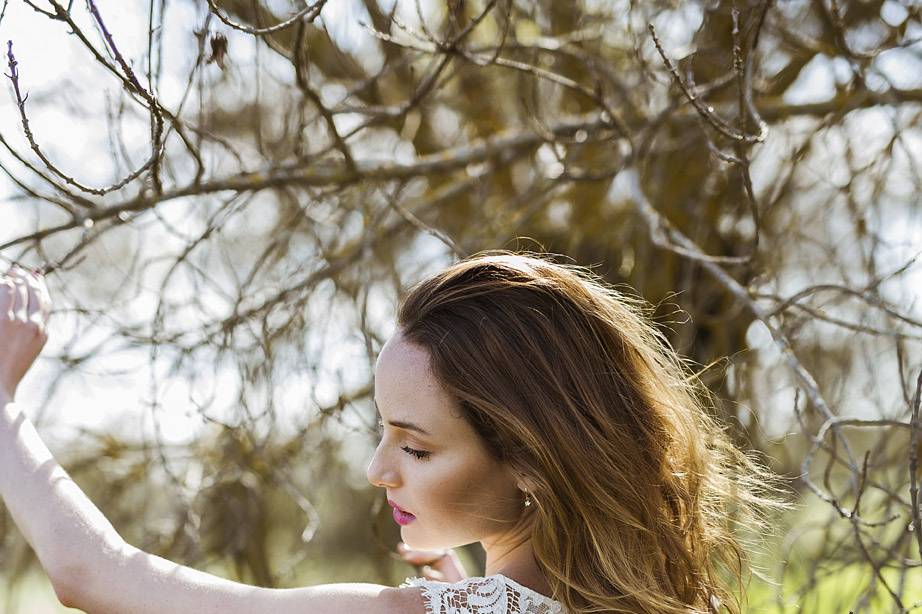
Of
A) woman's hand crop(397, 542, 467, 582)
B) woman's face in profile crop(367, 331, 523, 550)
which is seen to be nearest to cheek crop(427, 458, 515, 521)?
woman's face in profile crop(367, 331, 523, 550)

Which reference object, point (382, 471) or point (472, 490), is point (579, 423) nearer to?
point (472, 490)

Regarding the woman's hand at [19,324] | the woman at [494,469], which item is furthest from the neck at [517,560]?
the woman's hand at [19,324]

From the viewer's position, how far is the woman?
146 centimetres

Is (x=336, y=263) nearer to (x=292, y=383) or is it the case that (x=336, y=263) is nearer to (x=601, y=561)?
(x=292, y=383)

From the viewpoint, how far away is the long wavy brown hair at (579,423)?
1.58 metres

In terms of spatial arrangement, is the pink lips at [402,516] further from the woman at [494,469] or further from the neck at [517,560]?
the neck at [517,560]

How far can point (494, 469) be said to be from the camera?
5.26ft

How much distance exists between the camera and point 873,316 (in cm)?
321

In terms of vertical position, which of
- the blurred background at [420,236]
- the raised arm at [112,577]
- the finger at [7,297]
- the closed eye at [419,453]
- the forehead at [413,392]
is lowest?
the raised arm at [112,577]

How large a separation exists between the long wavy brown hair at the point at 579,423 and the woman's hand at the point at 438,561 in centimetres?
64

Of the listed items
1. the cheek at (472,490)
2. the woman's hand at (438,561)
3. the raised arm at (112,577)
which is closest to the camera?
the raised arm at (112,577)

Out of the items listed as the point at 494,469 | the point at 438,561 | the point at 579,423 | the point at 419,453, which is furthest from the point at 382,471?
the point at 438,561

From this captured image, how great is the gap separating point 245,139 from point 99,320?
1277mm

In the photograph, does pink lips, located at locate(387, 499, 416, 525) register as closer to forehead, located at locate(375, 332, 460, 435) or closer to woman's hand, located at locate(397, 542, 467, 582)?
forehead, located at locate(375, 332, 460, 435)
